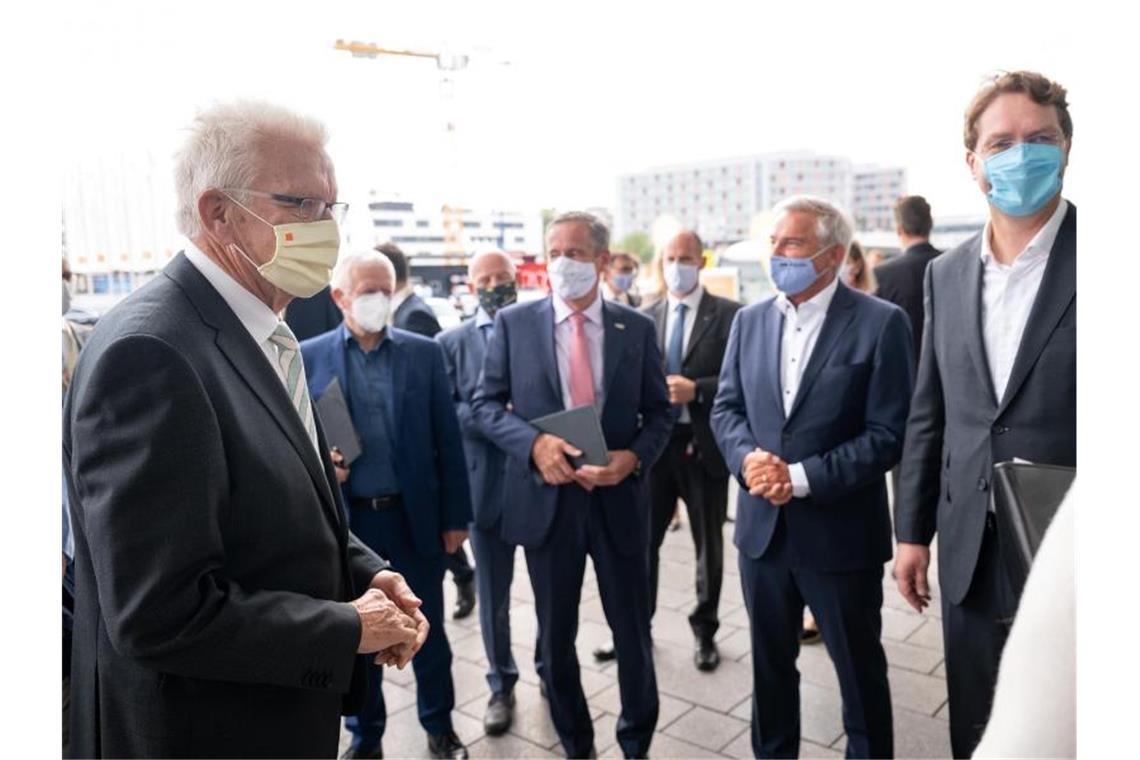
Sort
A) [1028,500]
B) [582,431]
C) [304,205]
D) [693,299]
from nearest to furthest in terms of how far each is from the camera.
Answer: [1028,500] → [304,205] → [582,431] → [693,299]

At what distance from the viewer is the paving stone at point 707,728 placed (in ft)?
9.18

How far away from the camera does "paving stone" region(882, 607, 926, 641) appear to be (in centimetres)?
363

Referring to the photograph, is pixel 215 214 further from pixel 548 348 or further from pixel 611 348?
pixel 611 348

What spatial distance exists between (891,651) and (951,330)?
199 centimetres

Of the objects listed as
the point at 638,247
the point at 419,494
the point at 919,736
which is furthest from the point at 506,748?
the point at 638,247

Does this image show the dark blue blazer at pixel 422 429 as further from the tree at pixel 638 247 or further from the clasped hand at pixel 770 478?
the tree at pixel 638 247

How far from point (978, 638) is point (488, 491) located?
180 centimetres

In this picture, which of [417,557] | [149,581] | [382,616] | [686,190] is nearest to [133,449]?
[149,581]

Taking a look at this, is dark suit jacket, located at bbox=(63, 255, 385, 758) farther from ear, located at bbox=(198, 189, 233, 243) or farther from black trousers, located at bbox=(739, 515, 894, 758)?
black trousers, located at bbox=(739, 515, 894, 758)

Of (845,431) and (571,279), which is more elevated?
(571,279)

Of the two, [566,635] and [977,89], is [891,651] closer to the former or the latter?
[566,635]

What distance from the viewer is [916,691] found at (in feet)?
10.2

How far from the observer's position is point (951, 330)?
78.0 inches

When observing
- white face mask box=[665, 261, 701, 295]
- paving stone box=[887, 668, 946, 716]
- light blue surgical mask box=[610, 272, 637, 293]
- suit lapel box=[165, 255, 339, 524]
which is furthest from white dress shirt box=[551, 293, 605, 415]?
light blue surgical mask box=[610, 272, 637, 293]
